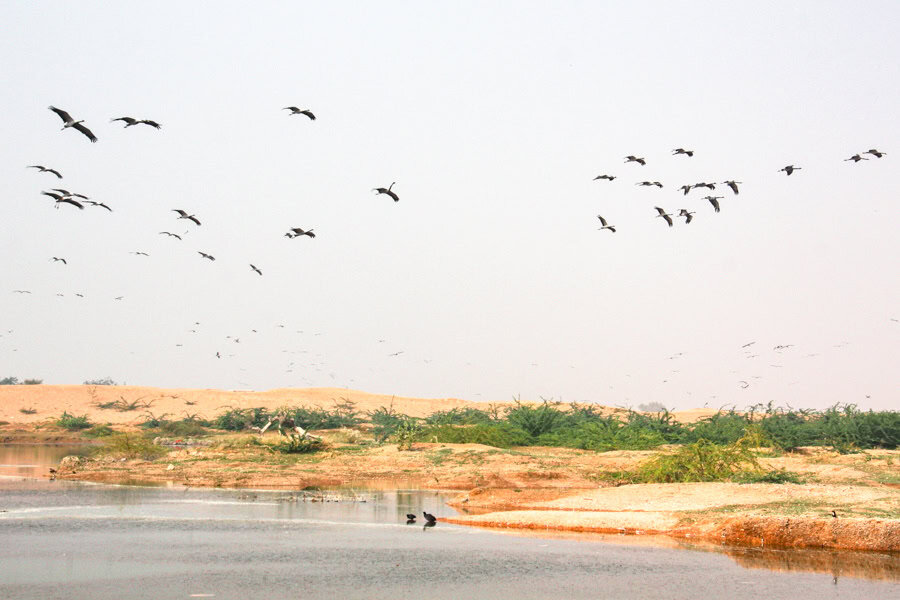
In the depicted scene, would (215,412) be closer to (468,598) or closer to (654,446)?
(654,446)

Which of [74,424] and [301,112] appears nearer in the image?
[301,112]

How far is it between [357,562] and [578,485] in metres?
12.6

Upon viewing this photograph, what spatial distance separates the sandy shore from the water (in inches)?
31.8

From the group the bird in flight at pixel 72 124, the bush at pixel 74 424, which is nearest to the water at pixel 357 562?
the bird in flight at pixel 72 124

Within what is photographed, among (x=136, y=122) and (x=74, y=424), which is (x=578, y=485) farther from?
(x=74, y=424)

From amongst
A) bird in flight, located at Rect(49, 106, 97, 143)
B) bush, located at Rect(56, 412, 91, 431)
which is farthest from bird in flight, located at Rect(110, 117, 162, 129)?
bush, located at Rect(56, 412, 91, 431)

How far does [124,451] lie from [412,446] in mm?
9778

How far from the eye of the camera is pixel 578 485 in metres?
24.0

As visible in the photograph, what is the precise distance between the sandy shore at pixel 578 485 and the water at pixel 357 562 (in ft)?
2.65

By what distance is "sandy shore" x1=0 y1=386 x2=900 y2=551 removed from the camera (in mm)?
14633

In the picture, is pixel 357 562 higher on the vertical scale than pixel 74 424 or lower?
lower

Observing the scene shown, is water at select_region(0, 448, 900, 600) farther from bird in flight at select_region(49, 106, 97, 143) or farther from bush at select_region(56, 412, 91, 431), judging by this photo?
bush at select_region(56, 412, 91, 431)

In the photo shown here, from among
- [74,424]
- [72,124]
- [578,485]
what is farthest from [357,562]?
[74,424]

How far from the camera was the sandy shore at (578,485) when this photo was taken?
1463cm
